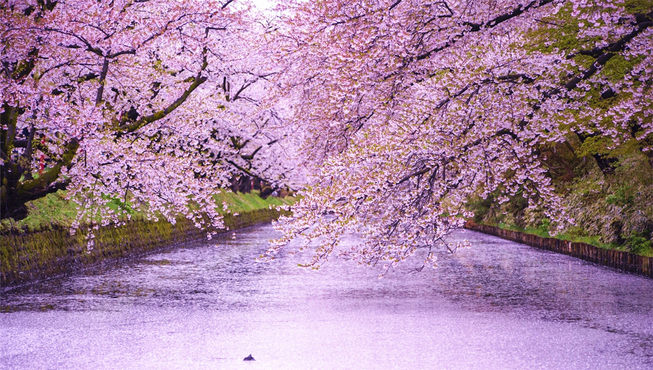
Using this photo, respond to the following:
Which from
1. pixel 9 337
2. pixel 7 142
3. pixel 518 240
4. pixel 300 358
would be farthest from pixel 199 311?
pixel 518 240

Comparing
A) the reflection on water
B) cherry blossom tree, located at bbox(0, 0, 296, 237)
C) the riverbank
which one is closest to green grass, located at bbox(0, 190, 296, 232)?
the riverbank

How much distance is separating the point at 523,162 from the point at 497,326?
3.61m

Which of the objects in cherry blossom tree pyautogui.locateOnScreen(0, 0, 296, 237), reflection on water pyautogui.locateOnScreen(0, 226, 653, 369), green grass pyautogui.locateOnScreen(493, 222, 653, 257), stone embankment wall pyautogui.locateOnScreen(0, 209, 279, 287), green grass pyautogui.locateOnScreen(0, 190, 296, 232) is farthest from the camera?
green grass pyautogui.locateOnScreen(493, 222, 653, 257)

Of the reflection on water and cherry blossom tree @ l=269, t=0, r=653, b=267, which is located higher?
cherry blossom tree @ l=269, t=0, r=653, b=267

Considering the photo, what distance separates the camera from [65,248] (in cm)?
2005

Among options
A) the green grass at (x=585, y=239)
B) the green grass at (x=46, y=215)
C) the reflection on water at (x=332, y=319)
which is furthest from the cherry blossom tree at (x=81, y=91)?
the green grass at (x=585, y=239)

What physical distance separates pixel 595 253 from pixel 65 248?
49.1 ft

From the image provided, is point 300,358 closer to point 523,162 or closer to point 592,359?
point 592,359

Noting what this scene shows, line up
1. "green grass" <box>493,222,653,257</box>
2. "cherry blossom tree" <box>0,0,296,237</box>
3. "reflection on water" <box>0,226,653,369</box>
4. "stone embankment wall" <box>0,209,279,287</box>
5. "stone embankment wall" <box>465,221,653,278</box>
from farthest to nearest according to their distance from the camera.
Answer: "green grass" <box>493,222,653,257</box>
"stone embankment wall" <box>465,221,653,278</box>
"stone embankment wall" <box>0,209,279,287</box>
"cherry blossom tree" <box>0,0,296,237</box>
"reflection on water" <box>0,226,653,369</box>

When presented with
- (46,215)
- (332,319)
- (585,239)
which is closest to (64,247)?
(46,215)

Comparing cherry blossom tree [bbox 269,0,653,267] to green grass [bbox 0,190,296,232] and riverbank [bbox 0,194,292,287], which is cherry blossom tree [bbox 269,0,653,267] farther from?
green grass [bbox 0,190,296,232]

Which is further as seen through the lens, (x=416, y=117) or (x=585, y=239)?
(x=585, y=239)

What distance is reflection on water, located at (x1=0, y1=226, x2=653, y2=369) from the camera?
9.09m

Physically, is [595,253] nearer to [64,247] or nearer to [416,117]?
[416,117]
